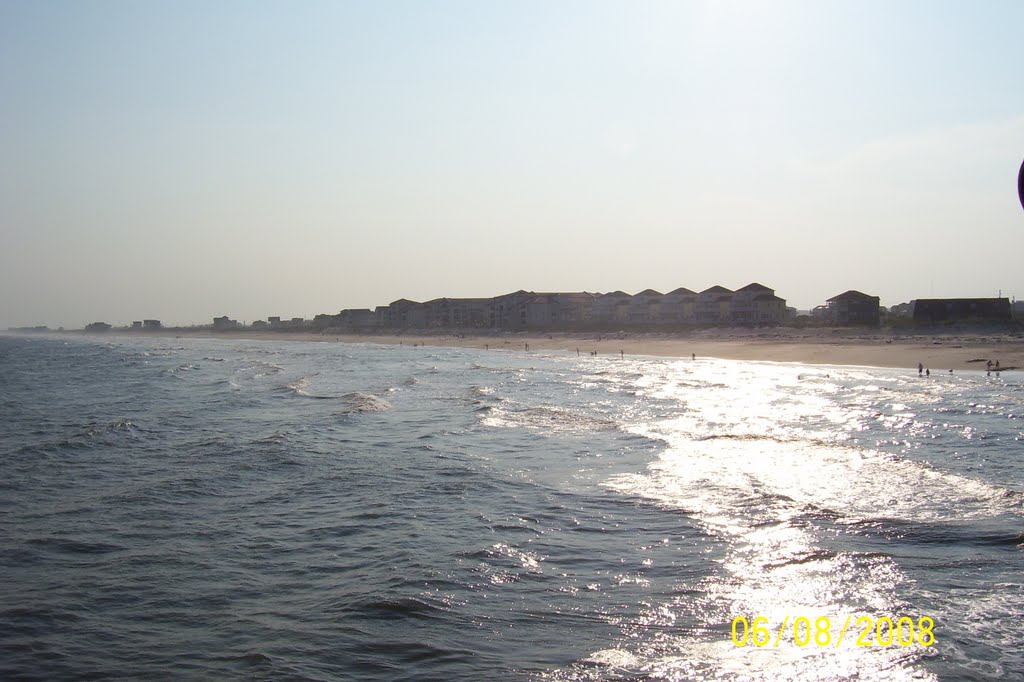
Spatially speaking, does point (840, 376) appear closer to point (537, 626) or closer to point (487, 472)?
point (487, 472)

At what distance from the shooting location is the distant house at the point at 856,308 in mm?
95125

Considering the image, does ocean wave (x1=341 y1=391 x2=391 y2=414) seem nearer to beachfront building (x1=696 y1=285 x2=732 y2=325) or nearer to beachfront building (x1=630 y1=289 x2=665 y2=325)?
beachfront building (x1=696 y1=285 x2=732 y2=325)

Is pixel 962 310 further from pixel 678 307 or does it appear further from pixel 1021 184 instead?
pixel 1021 184

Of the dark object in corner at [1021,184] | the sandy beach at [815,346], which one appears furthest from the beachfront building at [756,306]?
the dark object in corner at [1021,184]

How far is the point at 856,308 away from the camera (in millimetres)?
95812

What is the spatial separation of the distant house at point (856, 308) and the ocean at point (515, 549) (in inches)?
2957

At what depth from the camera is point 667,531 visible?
12.1 m

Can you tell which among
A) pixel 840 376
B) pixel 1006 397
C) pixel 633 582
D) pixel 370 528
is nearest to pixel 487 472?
pixel 370 528

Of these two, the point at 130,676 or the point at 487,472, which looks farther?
the point at 487,472

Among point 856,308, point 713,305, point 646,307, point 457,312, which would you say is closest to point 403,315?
point 457,312

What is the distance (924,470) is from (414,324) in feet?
467
